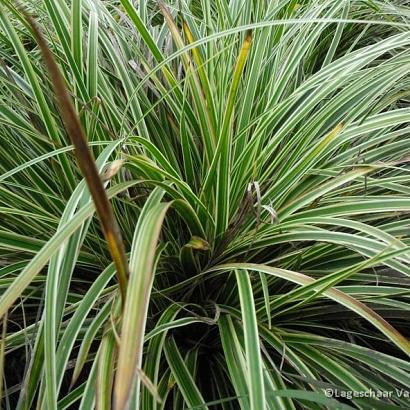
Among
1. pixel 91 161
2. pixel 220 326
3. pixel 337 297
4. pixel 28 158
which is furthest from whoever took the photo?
pixel 28 158

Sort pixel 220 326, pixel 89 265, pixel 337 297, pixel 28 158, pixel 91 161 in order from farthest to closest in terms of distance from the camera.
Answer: pixel 28 158 < pixel 89 265 < pixel 220 326 < pixel 337 297 < pixel 91 161

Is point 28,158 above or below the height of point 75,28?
below

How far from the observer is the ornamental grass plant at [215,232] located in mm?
727

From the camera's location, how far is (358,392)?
0.76 meters

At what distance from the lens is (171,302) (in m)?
0.94

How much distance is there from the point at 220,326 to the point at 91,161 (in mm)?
524

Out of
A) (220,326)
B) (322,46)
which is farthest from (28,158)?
(322,46)

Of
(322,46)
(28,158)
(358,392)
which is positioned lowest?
(358,392)

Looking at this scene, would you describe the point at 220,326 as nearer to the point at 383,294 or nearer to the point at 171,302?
the point at 171,302

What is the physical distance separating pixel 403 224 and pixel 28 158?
705 mm

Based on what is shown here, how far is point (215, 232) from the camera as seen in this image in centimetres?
93

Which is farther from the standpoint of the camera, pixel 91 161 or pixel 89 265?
pixel 89 265

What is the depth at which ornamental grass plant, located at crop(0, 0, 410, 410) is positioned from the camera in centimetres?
73

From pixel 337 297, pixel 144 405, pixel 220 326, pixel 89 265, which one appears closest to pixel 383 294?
pixel 337 297
